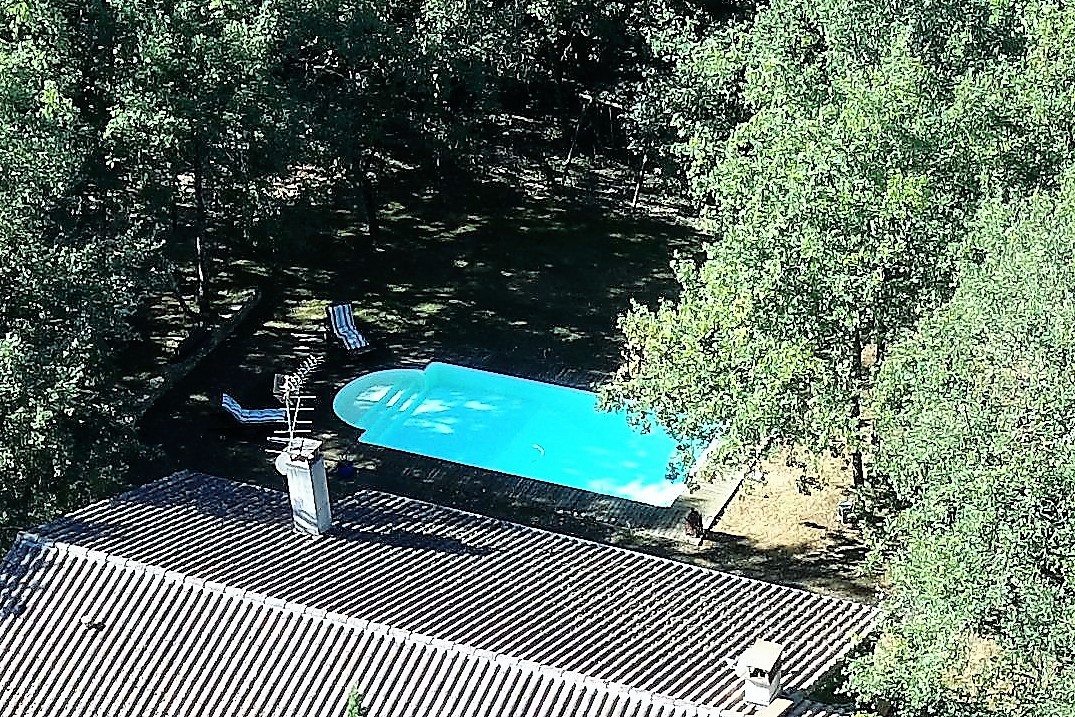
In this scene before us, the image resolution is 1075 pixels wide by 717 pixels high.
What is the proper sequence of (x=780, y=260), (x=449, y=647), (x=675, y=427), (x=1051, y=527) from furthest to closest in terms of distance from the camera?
1. (x=675, y=427)
2. (x=780, y=260)
3. (x=449, y=647)
4. (x=1051, y=527)

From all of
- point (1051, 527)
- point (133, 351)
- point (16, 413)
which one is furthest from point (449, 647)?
point (133, 351)

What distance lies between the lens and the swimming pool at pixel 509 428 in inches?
1045

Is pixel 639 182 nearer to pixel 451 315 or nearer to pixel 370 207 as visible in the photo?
pixel 370 207

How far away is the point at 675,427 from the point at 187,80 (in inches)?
466

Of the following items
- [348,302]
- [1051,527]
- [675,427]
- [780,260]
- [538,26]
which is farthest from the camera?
[538,26]

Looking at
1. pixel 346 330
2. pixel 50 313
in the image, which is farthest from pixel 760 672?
pixel 346 330

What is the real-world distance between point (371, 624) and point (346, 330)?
49.7 feet

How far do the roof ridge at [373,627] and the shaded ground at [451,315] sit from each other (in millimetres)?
7135

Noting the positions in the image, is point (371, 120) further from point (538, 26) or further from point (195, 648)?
point (195, 648)

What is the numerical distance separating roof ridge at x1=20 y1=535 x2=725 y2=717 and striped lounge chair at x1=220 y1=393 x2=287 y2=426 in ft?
29.6

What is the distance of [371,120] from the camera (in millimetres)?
31547

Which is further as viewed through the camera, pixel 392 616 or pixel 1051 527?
pixel 392 616

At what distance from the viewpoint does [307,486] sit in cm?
1756

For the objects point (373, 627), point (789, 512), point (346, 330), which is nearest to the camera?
point (373, 627)
